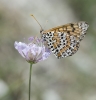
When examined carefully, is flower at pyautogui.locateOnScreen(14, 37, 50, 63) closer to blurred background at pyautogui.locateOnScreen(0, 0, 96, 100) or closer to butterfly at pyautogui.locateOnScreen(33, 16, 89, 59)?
butterfly at pyautogui.locateOnScreen(33, 16, 89, 59)

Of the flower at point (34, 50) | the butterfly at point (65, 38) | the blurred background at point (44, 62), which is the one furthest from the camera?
the blurred background at point (44, 62)

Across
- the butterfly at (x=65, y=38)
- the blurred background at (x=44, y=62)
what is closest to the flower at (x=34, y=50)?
the butterfly at (x=65, y=38)

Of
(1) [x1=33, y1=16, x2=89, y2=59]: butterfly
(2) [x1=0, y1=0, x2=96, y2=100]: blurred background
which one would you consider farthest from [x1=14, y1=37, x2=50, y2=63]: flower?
(2) [x1=0, y1=0, x2=96, y2=100]: blurred background

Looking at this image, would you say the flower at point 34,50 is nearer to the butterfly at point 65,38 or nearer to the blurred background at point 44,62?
the butterfly at point 65,38

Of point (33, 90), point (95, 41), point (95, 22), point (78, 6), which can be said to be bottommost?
point (33, 90)

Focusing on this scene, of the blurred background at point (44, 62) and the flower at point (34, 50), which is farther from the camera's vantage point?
the blurred background at point (44, 62)

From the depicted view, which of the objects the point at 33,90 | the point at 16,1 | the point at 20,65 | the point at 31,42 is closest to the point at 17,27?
the point at 16,1

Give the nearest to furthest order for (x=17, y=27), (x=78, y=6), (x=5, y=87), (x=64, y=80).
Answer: (x=5, y=87), (x=64, y=80), (x=17, y=27), (x=78, y=6)

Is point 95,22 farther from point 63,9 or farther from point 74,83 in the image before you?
point 74,83
